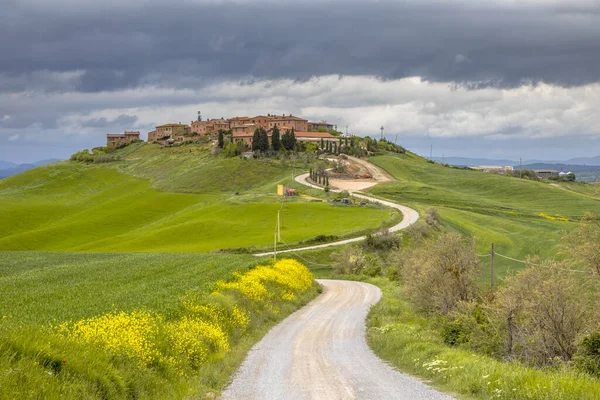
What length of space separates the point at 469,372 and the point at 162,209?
113707 millimetres

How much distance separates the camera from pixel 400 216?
9725 centimetres

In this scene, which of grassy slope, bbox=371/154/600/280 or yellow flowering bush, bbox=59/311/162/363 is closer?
yellow flowering bush, bbox=59/311/162/363

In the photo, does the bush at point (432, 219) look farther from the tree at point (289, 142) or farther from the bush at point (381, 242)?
the tree at point (289, 142)

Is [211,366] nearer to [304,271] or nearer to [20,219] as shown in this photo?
[304,271]

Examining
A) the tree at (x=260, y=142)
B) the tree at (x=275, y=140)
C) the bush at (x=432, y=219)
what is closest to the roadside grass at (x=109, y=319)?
the bush at (x=432, y=219)

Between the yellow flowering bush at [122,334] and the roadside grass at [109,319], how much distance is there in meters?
0.11

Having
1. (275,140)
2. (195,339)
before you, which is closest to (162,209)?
(275,140)

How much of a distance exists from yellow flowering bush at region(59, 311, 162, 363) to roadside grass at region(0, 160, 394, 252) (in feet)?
189

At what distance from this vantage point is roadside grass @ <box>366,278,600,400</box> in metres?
13.4

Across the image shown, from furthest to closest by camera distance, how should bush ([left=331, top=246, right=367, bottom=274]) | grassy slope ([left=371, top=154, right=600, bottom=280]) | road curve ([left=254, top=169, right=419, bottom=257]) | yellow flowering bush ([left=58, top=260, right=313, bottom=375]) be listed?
1. grassy slope ([left=371, top=154, right=600, bottom=280])
2. road curve ([left=254, top=169, right=419, bottom=257])
3. bush ([left=331, top=246, right=367, bottom=274])
4. yellow flowering bush ([left=58, top=260, right=313, bottom=375])

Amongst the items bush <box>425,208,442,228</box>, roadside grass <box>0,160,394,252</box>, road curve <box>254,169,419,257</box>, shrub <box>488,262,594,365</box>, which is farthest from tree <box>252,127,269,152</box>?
shrub <box>488,262,594,365</box>

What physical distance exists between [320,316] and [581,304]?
16.4 metres

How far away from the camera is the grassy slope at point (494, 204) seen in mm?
85625

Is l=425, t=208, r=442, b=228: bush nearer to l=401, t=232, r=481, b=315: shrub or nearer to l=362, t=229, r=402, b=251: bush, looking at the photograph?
l=362, t=229, r=402, b=251: bush
